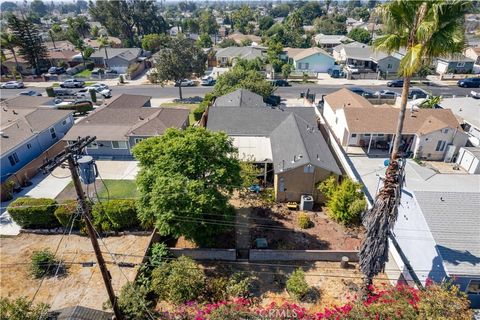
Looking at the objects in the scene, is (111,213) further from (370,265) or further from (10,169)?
(370,265)

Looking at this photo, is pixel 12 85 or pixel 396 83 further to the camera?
pixel 12 85

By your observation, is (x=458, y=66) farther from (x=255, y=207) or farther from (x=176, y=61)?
(x=255, y=207)

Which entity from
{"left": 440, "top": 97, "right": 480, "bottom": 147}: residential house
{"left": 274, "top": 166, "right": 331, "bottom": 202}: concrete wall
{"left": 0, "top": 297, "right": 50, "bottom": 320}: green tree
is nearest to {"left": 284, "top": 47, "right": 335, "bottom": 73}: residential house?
{"left": 440, "top": 97, "right": 480, "bottom": 147}: residential house

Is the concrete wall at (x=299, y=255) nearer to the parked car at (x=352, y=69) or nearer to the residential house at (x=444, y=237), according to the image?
the residential house at (x=444, y=237)

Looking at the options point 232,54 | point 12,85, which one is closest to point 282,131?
point 232,54

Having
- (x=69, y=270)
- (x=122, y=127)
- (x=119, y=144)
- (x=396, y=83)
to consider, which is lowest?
(x=69, y=270)

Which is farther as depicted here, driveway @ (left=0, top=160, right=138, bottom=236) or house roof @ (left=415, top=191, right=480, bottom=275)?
driveway @ (left=0, top=160, right=138, bottom=236)


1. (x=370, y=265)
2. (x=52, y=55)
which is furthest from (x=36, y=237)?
(x=52, y=55)

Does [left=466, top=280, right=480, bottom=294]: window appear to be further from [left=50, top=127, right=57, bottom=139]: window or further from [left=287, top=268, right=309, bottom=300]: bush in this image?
[left=50, top=127, right=57, bottom=139]: window
